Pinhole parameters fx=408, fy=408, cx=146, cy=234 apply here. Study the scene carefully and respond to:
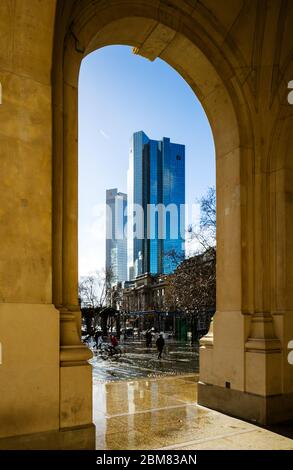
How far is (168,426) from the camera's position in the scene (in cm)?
691

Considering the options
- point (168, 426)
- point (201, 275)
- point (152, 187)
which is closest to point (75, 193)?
point (168, 426)

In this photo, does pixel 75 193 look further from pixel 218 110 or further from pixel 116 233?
pixel 116 233

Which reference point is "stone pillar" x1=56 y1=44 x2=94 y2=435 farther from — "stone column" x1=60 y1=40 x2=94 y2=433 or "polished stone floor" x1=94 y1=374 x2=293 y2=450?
"polished stone floor" x1=94 y1=374 x2=293 y2=450

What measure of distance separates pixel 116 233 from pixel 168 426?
335 feet

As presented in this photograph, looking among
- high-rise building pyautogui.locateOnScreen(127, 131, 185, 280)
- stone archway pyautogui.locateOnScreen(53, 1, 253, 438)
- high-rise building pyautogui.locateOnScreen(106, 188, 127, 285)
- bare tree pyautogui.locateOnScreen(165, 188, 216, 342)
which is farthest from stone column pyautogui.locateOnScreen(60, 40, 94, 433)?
high-rise building pyautogui.locateOnScreen(127, 131, 185, 280)

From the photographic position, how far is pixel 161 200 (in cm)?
10394

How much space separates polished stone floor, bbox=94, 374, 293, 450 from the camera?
19.8 ft

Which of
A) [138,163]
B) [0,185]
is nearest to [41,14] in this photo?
[0,185]

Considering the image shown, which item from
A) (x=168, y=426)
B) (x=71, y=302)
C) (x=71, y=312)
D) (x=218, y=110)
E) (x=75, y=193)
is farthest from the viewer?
(x=218, y=110)

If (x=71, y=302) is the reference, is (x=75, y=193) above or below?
above

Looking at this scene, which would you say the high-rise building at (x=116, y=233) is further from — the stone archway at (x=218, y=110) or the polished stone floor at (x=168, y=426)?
the stone archway at (x=218, y=110)

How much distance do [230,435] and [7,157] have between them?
5328 millimetres

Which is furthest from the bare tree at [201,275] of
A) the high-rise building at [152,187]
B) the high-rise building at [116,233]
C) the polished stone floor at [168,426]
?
the high-rise building at [152,187]

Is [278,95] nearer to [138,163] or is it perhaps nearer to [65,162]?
[65,162]
